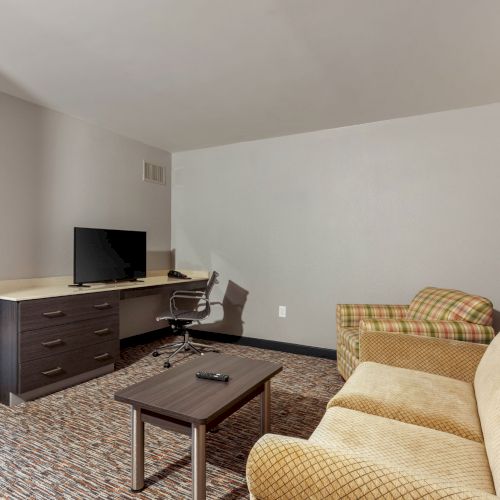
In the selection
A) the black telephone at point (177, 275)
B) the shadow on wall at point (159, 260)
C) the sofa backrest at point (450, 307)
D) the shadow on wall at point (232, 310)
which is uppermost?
the shadow on wall at point (159, 260)

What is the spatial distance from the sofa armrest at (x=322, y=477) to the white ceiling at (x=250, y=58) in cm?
204

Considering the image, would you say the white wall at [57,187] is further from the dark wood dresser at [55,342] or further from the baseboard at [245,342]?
the dark wood dresser at [55,342]

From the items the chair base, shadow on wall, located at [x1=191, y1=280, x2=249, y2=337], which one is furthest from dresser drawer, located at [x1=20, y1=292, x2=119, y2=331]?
shadow on wall, located at [x1=191, y1=280, x2=249, y2=337]

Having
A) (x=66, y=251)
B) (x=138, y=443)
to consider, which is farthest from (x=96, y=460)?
(x=66, y=251)

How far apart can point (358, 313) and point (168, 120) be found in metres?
2.64

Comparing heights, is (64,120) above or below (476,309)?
above

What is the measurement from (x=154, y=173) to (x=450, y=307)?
11.9 feet

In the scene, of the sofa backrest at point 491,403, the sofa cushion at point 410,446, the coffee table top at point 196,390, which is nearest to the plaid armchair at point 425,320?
the sofa backrest at point 491,403

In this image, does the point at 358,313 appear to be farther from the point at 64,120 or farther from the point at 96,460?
the point at 64,120

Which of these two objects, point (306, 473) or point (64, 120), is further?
point (64, 120)

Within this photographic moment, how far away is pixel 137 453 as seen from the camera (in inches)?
65.6

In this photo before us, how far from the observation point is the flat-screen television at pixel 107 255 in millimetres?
3271

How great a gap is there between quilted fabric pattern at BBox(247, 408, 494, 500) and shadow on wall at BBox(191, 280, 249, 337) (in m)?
3.09

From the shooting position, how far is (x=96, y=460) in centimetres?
190
